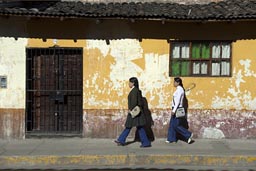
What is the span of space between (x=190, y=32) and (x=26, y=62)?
442 centimetres

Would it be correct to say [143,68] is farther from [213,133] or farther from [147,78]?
[213,133]

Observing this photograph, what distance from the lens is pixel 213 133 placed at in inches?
487

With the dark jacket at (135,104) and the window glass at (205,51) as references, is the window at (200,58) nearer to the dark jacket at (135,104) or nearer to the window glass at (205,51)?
the window glass at (205,51)

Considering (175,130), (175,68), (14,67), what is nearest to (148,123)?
(175,130)

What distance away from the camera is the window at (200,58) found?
12.4 m

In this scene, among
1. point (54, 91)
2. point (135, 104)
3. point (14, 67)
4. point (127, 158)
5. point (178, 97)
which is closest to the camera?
point (127, 158)

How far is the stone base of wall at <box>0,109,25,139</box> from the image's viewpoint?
1230 centimetres

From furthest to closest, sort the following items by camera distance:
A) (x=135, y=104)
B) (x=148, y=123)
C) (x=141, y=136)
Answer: (x=148, y=123)
(x=141, y=136)
(x=135, y=104)

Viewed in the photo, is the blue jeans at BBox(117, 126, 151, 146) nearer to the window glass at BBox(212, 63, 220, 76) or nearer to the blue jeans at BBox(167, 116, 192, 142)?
the blue jeans at BBox(167, 116, 192, 142)

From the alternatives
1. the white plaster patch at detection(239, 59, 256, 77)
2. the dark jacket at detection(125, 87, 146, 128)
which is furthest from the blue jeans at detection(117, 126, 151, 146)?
the white plaster patch at detection(239, 59, 256, 77)

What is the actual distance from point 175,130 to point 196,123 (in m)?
0.88

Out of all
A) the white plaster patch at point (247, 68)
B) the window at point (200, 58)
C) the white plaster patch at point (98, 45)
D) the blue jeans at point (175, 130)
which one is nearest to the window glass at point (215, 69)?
the window at point (200, 58)

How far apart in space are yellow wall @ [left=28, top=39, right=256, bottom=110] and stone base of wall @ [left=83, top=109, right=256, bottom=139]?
0.18 metres

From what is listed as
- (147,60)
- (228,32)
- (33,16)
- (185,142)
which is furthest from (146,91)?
(33,16)
